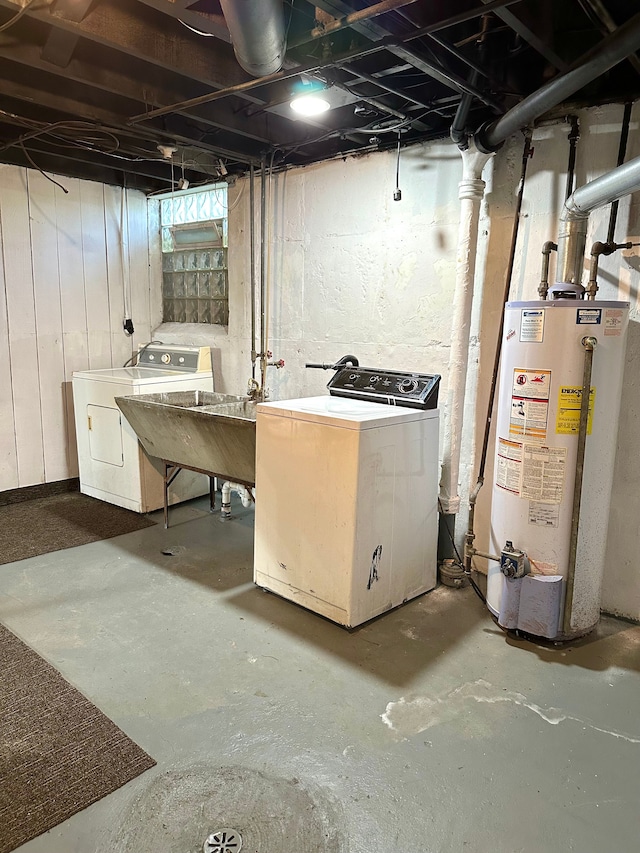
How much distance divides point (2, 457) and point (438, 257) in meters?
3.31

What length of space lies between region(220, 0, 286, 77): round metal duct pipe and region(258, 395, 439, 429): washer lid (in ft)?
4.39

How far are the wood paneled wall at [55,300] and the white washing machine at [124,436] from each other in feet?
0.97

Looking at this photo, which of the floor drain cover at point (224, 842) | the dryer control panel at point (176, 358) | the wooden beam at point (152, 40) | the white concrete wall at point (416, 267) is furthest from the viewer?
the dryer control panel at point (176, 358)

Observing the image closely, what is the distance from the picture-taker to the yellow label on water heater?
228 cm

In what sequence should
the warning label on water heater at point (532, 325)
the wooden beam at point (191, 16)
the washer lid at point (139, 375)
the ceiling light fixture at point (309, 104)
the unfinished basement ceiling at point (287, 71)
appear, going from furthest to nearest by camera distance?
1. the washer lid at point (139, 375)
2. the ceiling light fixture at point (309, 104)
3. the warning label on water heater at point (532, 325)
4. the unfinished basement ceiling at point (287, 71)
5. the wooden beam at point (191, 16)

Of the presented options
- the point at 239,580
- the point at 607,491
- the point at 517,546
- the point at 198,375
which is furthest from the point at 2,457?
the point at 607,491

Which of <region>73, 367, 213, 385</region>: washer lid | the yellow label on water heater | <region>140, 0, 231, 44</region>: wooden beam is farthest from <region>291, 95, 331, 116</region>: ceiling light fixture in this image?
<region>73, 367, 213, 385</region>: washer lid

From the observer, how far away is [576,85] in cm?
201

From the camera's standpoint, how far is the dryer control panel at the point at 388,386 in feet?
9.21

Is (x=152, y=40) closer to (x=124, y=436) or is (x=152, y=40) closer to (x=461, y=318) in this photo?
(x=461, y=318)

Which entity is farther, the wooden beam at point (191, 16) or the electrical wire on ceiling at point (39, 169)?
the electrical wire on ceiling at point (39, 169)

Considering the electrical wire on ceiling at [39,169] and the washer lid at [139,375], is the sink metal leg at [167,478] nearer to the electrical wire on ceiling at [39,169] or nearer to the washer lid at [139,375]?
the washer lid at [139,375]

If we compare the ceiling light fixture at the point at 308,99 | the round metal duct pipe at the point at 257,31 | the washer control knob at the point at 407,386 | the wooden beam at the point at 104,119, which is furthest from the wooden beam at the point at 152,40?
the washer control knob at the point at 407,386

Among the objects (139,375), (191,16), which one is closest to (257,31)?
(191,16)
